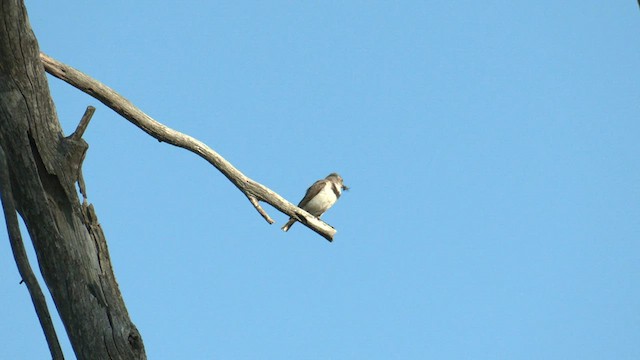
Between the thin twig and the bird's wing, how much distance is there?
8.82 meters

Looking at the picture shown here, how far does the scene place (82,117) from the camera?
475 cm

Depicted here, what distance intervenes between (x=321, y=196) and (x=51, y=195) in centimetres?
826

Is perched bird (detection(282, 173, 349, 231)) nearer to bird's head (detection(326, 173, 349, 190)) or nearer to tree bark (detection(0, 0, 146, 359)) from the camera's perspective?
bird's head (detection(326, 173, 349, 190))

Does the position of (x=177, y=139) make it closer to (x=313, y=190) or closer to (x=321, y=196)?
(x=321, y=196)

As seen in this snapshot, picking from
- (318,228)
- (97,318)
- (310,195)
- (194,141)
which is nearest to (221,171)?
(194,141)


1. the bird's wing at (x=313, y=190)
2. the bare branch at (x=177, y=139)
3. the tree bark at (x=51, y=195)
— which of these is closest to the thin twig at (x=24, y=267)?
the tree bark at (x=51, y=195)

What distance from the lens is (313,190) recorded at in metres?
13.0

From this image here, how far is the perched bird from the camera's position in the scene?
12.7 m

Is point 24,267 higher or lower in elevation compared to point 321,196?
lower

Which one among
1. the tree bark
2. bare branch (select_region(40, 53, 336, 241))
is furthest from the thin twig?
bare branch (select_region(40, 53, 336, 241))

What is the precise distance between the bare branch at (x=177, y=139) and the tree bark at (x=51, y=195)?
1.64 m

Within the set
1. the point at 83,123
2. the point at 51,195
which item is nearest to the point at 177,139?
the point at 83,123

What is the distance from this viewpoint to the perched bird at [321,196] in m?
12.7

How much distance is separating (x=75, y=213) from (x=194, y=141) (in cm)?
200
